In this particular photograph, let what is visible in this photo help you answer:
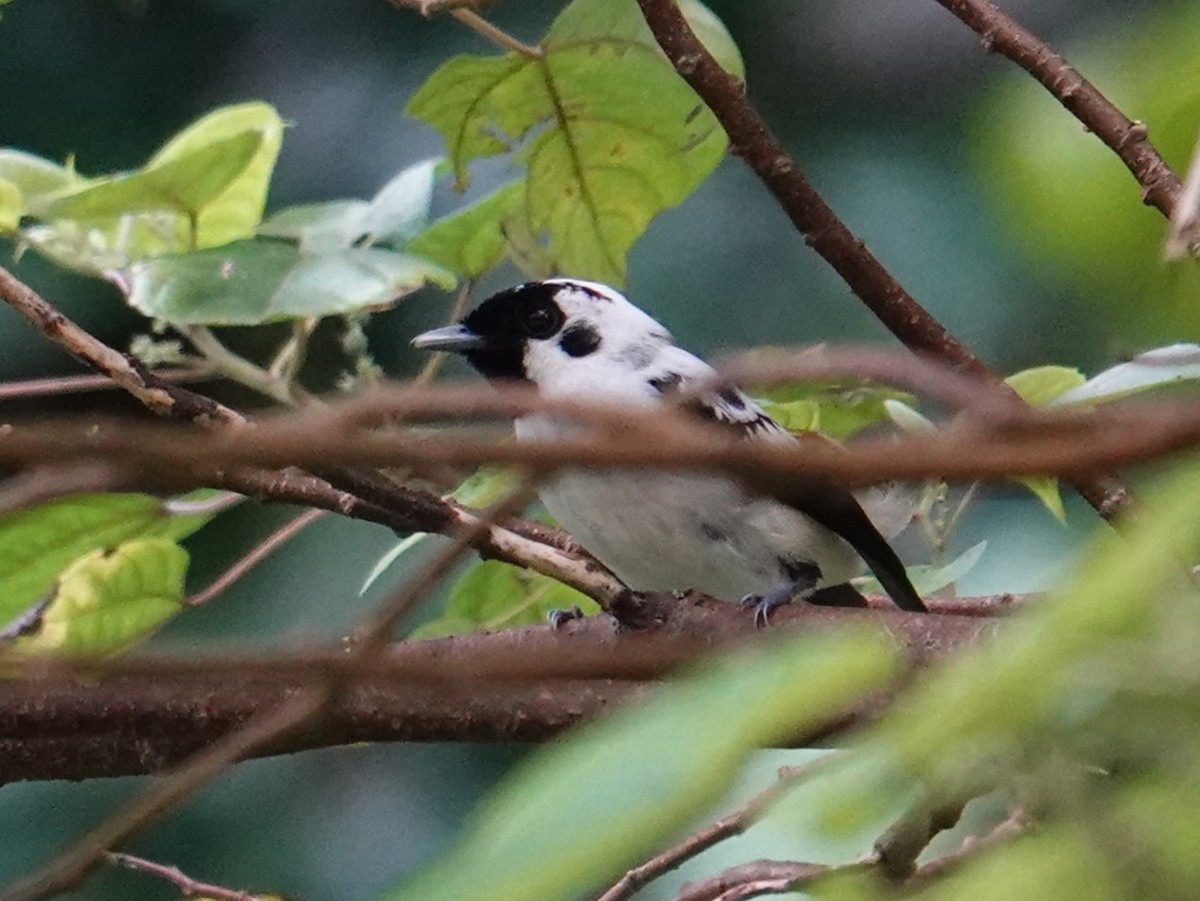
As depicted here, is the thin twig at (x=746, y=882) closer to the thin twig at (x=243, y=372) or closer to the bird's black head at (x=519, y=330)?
the thin twig at (x=243, y=372)

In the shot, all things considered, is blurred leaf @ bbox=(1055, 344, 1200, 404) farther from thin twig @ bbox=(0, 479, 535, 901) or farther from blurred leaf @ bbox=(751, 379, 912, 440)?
thin twig @ bbox=(0, 479, 535, 901)

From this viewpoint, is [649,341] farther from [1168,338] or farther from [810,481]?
[810,481]

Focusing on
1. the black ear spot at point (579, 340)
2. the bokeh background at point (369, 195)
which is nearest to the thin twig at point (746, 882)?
the black ear spot at point (579, 340)

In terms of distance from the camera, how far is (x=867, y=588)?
1398 mm

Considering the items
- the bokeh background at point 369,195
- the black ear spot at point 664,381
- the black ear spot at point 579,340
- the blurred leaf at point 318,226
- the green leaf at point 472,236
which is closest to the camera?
the blurred leaf at point 318,226

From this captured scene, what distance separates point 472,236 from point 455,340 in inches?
12.1

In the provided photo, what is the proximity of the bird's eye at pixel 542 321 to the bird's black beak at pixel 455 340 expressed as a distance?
0.04m

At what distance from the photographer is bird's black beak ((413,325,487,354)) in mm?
1202

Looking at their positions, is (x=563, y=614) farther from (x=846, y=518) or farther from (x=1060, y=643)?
(x=1060, y=643)

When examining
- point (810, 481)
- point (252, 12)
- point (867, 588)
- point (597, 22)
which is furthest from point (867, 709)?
point (252, 12)

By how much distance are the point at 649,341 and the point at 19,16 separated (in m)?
1.07

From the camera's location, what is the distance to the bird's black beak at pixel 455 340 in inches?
47.3

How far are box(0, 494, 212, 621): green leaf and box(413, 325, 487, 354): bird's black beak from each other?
1.34ft

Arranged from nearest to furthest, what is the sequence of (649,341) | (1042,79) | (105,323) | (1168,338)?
(1168,338), (1042,79), (649,341), (105,323)
